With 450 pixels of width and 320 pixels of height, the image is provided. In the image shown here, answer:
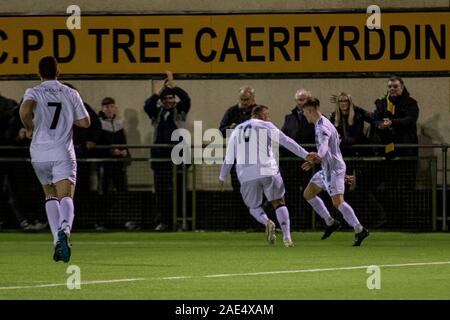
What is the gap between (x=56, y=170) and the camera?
16.1 meters

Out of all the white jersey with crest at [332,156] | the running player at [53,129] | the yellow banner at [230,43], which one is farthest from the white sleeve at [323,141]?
the yellow banner at [230,43]

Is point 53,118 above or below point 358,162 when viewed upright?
above

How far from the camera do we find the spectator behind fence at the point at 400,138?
2173 cm

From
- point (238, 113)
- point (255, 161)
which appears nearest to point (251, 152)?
point (255, 161)

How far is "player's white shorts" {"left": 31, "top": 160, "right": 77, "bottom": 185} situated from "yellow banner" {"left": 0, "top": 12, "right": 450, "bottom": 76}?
8.28 metres

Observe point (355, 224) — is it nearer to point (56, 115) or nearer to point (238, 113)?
point (238, 113)

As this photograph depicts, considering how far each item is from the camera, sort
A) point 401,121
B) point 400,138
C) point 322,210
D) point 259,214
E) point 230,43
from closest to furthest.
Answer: point 259,214 → point 322,210 → point 401,121 → point 400,138 → point 230,43

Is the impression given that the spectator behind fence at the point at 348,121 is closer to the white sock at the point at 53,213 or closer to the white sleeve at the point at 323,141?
the white sleeve at the point at 323,141

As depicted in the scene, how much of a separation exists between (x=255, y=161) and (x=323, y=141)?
1144mm

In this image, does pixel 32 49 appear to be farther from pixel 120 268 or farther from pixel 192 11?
pixel 120 268

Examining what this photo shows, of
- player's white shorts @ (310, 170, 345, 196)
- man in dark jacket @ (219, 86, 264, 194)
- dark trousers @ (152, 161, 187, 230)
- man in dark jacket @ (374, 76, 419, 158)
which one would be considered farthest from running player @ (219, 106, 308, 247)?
man in dark jacket @ (374, 76, 419, 158)

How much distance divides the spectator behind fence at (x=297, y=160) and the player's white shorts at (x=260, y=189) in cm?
167

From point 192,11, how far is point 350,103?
3.71m

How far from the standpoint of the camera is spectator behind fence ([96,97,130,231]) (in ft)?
73.0
